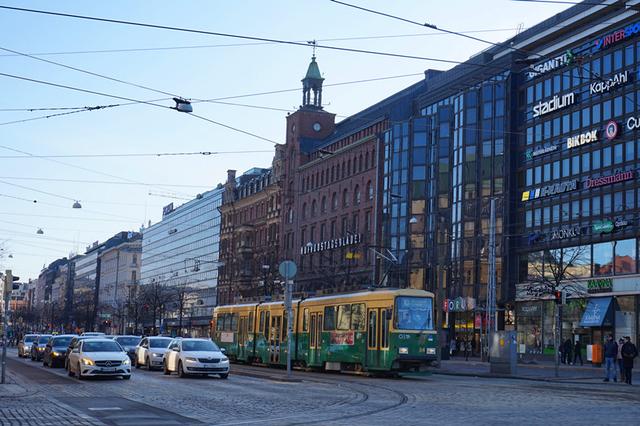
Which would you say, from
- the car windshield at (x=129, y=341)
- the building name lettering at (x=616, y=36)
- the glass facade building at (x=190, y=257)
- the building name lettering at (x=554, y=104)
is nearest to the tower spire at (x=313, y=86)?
the glass facade building at (x=190, y=257)

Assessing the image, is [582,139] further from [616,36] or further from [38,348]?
[38,348]

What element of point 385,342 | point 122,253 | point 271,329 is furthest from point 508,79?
point 122,253

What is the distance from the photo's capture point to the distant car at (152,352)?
38.0m

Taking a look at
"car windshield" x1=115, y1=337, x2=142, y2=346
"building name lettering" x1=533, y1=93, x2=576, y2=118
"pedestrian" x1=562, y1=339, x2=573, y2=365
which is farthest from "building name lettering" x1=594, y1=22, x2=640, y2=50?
"car windshield" x1=115, y1=337, x2=142, y2=346

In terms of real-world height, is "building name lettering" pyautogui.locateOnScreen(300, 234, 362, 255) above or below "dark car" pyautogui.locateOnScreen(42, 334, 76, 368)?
above

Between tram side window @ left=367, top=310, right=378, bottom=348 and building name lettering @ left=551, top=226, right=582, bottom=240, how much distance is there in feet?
104

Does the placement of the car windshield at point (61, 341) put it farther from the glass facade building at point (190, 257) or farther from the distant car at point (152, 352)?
the glass facade building at point (190, 257)

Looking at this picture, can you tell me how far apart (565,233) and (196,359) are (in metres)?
38.8

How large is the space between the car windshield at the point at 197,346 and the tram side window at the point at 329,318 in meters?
6.45

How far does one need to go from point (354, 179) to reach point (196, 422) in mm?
73139

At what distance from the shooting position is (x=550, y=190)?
2574 inches

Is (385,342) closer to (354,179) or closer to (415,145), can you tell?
(415,145)

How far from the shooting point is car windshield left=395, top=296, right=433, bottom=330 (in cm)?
3303

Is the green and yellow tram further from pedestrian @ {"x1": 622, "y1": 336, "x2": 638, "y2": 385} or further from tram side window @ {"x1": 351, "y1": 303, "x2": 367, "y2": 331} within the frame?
pedestrian @ {"x1": 622, "y1": 336, "x2": 638, "y2": 385}
